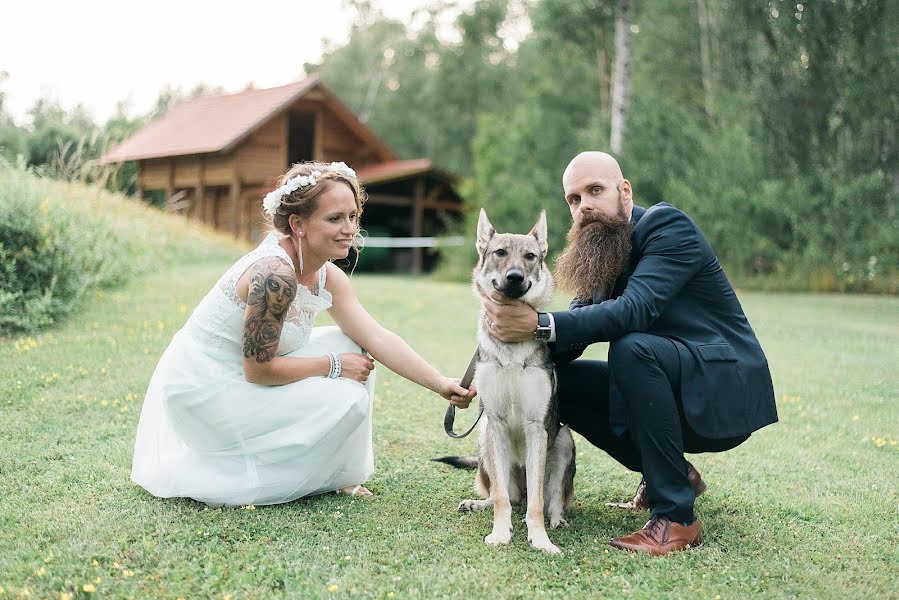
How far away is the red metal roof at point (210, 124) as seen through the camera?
23578 mm

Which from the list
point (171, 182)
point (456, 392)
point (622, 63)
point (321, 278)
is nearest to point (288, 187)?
point (321, 278)

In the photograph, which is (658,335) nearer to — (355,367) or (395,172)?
(355,367)

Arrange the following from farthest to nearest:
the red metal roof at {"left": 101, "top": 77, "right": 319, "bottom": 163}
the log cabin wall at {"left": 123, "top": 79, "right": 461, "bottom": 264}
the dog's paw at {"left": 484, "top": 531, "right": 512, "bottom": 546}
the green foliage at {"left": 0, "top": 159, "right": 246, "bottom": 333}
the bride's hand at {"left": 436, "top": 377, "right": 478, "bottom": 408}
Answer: the log cabin wall at {"left": 123, "top": 79, "right": 461, "bottom": 264}
the red metal roof at {"left": 101, "top": 77, "right": 319, "bottom": 163}
the green foliage at {"left": 0, "top": 159, "right": 246, "bottom": 333}
the bride's hand at {"left": 436, "top": 377, "right": 478, "bottom": 408}
the dog's paw at {"left": 484, "top": 531, "right": 512, "bottom": 546}

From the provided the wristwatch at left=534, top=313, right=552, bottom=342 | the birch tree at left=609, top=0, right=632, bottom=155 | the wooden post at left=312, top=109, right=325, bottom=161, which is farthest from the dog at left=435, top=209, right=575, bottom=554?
the wooden post at left=312, top=109, right=325, bottom=161

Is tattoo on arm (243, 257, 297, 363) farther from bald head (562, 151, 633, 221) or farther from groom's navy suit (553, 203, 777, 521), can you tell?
bald head (562, 151, 633, 221)

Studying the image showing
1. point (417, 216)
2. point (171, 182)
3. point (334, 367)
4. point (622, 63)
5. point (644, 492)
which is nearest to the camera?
point (334, 367)

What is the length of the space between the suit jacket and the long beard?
3.3 inches

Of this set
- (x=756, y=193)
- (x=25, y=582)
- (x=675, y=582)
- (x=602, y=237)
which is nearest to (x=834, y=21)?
(x=756, y=193)

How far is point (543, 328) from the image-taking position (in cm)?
387

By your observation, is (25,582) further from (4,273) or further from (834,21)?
(834,21)

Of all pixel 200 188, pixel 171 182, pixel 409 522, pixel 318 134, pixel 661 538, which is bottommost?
pixel 409 522

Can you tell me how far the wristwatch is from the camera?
3.88 metres

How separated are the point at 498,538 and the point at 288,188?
2.17m

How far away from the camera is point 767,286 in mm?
18297
